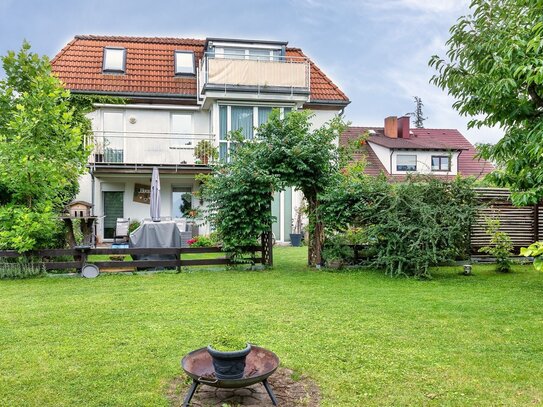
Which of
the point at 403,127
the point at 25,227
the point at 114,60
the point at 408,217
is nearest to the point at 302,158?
Result: the point at 408,217

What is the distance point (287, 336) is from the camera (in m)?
5.53

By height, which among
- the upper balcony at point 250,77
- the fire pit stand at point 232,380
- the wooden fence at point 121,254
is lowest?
the fire pit stand at point 232,380

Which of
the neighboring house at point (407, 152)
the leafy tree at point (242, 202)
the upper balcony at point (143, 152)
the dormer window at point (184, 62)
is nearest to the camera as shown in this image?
the leafy tree at point (242, 202)

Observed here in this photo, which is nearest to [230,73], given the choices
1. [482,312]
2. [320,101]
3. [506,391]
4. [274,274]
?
[320,101]

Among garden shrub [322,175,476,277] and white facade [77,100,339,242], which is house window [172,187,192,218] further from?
garden shrub [322,175,476,277]

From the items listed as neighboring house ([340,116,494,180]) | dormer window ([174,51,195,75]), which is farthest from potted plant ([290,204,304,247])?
neighboring house ([340,116,494,180])

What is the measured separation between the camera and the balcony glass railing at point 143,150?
17.2m

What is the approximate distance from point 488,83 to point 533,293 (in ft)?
13.5

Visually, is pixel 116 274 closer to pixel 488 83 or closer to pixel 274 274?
pixel 274 274

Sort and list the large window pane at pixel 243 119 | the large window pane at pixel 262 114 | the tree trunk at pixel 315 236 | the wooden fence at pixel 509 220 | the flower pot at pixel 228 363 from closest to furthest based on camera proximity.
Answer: the flower pot at pixel 228 363
the tree trunk at pixel 315 236
the wooden fence at pixel 509 220
the large window pane at pixel 243 119
the large window pane at pixel 262 114

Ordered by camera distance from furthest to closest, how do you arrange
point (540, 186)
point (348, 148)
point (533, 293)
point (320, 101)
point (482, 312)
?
point (320, 101)
point (348, 148)
point (533, 293)
point (482, 312)
point (540, 186)

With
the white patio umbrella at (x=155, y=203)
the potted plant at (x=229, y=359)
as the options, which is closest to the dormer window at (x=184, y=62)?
the white patio umbrella at (x=155, y=203)

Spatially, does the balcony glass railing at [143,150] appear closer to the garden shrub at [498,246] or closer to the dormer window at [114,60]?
the dormer window at [114,60]

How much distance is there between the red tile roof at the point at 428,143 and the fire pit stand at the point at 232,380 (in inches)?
907
